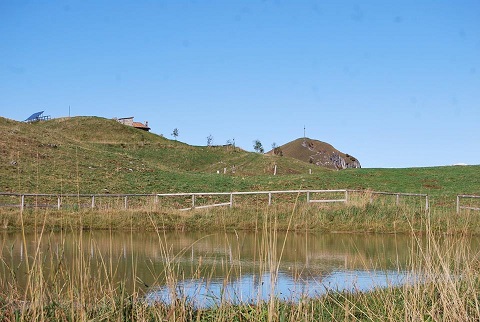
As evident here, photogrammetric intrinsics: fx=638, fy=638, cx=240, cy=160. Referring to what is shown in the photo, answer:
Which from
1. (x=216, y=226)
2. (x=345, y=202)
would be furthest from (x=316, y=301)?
(x=345, y=202)

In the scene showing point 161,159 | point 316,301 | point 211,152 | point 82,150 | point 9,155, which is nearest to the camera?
point 316,301

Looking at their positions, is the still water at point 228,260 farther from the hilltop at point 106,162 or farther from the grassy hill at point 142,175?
the grassy hill at point 142,175

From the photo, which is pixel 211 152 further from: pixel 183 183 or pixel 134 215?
pixel 134 215

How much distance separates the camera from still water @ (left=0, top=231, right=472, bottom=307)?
970 centimetres

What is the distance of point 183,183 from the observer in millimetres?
41594

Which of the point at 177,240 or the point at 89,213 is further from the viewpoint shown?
the point at 89,213

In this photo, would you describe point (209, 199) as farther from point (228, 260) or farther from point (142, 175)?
point (228, 260)

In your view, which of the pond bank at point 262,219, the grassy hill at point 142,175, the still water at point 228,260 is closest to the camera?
the still water at point 228,260

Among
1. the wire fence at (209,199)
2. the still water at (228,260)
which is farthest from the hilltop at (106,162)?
the still water at (228,260)

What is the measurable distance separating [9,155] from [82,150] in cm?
975

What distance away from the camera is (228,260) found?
1453 centimetres

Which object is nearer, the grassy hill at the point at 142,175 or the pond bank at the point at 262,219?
the pond bank at the point at 262,219

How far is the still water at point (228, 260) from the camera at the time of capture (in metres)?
9.70

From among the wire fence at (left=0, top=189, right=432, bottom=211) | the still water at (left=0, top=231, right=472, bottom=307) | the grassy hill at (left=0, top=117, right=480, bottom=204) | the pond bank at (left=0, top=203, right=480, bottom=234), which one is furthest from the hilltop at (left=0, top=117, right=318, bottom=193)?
the still water at (left=0, top=231, right=472, bottom=307)
